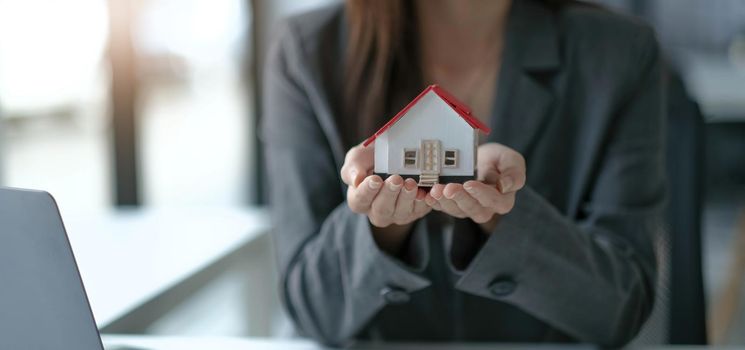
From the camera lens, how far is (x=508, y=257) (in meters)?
0.68

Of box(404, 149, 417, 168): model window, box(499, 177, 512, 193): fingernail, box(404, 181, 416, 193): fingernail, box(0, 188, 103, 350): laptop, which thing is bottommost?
box(0, 188, 103, 350): laptop

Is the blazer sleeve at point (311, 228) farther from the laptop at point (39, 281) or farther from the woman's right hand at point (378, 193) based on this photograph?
the laptop at point (39, 281)

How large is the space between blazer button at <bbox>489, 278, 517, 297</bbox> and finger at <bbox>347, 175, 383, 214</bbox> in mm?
186

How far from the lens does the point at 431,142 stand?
534 mm

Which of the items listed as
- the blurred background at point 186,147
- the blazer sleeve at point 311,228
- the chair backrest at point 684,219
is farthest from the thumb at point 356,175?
the chair backrest at point 684,219

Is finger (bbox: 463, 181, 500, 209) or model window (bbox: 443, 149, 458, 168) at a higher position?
model window (bbox: 443, 149, 458, 168)

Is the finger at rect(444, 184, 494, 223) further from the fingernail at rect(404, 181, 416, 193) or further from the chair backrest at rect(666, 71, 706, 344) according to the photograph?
the chair backrest at rect(666, 71, 706, 344)

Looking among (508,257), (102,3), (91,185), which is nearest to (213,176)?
(91,185)

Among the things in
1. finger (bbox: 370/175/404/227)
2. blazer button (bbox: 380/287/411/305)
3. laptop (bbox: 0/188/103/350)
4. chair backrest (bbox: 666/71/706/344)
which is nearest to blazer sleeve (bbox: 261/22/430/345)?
blazer button (bbox: 380/287/411/305)

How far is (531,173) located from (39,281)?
0.58m

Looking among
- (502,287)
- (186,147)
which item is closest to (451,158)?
(502,287)

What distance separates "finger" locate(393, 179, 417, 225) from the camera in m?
0.51

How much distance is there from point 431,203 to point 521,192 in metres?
0.16

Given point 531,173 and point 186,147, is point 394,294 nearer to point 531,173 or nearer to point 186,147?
point 531,173
